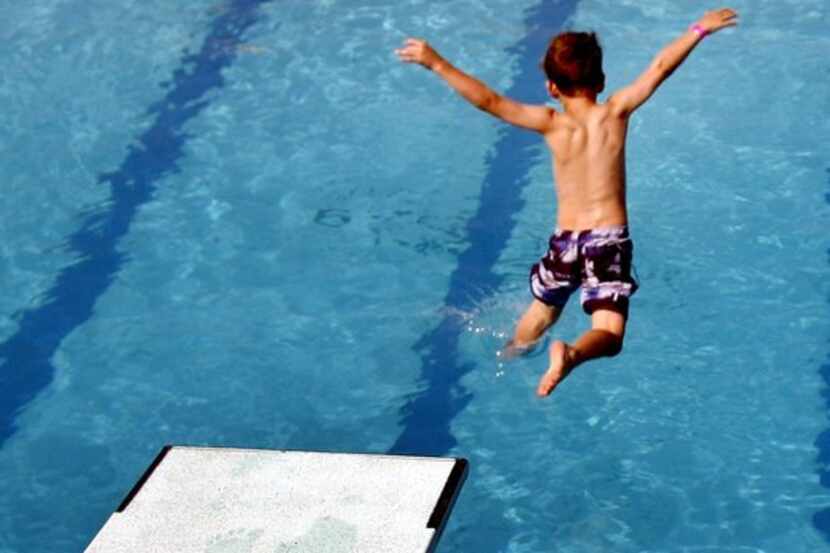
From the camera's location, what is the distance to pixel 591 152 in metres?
5.04

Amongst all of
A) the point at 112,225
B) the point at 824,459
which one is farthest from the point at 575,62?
the point at 112,225

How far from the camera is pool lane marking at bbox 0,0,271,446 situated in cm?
648

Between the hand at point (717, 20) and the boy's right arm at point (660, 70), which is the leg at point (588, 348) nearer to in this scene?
the boy's right arm at point (660, 70)

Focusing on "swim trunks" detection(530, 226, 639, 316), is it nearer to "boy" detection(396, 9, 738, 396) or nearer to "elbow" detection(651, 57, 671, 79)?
"boy" detection(396, 9, 738, 396)

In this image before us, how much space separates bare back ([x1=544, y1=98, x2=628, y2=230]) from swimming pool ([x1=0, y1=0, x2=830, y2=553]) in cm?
116

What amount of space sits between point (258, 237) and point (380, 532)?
277 cm

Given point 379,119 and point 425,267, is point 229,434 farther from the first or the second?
point 379,119

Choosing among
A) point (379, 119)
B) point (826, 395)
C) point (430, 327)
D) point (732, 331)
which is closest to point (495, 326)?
point (430, 327)

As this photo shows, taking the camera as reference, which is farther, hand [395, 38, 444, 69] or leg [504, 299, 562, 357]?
leg [504, 299, 562, 357]

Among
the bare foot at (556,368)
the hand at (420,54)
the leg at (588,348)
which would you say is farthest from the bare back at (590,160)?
the bare foot at (556,368)

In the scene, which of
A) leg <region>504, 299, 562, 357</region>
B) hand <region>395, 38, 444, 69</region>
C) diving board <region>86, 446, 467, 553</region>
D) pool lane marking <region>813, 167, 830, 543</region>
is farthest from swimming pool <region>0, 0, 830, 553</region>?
hand <region>395, 38, 444, 69</region>

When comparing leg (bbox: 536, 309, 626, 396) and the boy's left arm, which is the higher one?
the boy's left arm

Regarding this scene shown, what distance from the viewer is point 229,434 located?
6.04m

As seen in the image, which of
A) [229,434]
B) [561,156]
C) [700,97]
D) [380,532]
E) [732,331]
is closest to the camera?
[380,532]
